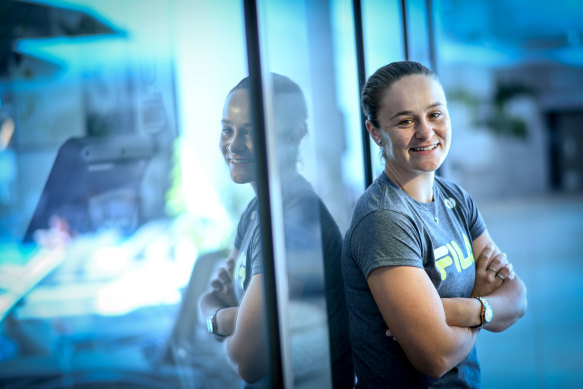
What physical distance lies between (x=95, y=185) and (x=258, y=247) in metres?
1.78

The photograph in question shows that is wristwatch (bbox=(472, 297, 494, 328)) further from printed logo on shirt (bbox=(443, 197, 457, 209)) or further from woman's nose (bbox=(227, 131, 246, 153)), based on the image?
woman's nose (bbox=(227, 131, 246, 153))

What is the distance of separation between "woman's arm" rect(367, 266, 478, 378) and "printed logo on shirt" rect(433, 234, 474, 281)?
0.10 meters

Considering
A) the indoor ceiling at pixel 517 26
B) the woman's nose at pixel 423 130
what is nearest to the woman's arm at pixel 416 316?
the woman's nose at pixel 423 130

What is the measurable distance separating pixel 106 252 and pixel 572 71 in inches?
573

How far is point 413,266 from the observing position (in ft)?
3.82

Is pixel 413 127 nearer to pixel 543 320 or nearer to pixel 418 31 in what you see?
pixel 418 31

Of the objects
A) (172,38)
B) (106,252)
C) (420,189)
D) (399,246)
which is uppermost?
(172,38)

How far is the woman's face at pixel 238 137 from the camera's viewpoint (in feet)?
4.07

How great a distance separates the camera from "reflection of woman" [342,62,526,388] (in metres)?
1.17

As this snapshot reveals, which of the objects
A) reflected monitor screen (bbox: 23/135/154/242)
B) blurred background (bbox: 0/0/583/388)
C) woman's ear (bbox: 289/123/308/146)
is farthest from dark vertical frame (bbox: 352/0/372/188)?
reflected monitor screen (bbox: 23/135/154/242)

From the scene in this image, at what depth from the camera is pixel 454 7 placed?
798 cm

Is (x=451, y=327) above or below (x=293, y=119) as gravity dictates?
below

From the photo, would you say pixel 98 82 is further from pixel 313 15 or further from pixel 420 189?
pixel 420 189

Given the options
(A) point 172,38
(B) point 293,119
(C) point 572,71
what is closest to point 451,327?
(B) point 293,119
